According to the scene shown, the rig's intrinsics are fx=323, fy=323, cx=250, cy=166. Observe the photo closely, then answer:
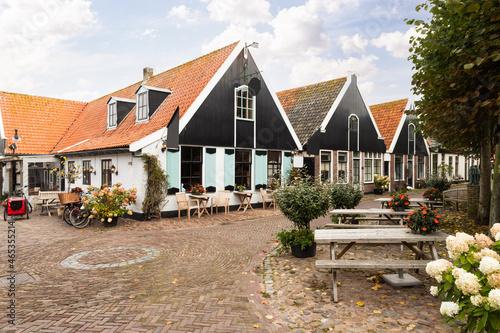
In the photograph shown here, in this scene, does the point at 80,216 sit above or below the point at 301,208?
below

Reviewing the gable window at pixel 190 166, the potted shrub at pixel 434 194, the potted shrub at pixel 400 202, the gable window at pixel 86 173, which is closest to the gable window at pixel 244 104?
the gable window at pixel 190 166

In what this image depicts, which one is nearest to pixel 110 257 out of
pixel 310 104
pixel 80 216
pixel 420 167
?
pixel 80 216

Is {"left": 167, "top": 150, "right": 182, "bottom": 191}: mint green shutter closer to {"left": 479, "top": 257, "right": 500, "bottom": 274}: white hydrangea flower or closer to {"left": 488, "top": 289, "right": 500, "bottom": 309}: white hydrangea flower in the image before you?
{"left": 479, "top": 257, "right": 500, "bottom": 274}: white hydrangea flower

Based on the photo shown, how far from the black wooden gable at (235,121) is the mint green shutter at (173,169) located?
0.66 m

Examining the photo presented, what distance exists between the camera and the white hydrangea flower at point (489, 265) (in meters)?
2.34

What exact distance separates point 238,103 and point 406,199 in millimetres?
8851

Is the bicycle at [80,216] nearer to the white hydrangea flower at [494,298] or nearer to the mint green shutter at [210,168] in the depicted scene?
the mint green shutter at [210,168]

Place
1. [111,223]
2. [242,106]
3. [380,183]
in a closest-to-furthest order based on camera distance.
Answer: [111,223] → [242,106] → [380,183]

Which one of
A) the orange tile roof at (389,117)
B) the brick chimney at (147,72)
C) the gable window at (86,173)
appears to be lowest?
the gable window at (86,173)

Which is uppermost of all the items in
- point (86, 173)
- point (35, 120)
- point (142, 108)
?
point (35, 120)

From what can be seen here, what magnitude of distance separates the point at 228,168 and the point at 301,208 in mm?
7824

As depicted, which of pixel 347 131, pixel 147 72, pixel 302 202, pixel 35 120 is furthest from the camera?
pixel 147 72

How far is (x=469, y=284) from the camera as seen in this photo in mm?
2361

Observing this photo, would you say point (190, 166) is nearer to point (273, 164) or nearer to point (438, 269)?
point (273, 164)
